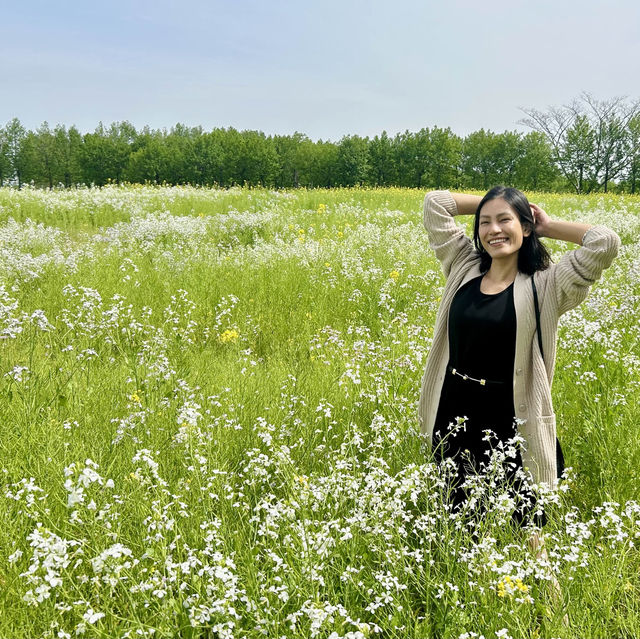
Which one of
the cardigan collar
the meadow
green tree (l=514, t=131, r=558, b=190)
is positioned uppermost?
green tree (l=514, t=131, r=558, b=190)

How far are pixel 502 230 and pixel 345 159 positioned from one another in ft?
210

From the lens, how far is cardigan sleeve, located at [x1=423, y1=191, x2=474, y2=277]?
3133mm

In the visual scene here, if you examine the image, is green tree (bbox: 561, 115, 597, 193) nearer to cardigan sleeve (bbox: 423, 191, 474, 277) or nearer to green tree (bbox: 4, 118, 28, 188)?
cardigan sleeve (bbox: 423, 191, 474, 277)

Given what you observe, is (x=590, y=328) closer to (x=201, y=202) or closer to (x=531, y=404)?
(x=531, y=404)

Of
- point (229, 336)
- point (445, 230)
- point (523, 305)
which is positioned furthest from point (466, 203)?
point (229, 336)

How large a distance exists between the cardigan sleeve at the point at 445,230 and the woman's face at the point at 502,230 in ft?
1.06

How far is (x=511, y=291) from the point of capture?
2.80m

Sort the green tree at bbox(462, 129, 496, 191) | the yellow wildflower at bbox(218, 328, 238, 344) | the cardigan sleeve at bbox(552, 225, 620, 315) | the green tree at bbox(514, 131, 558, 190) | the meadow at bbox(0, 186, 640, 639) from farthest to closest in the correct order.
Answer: the green tree at bbox(462, 129, 496, 191)
the green tree at bbox(514, 131, 558, 190)
the yellow wildflower at bbox(218, 328, 238, 344)
the cardigan sleeve at bbox(552, 225, 620, 315)
the meadow at bbox(0, 186, 640, 639)

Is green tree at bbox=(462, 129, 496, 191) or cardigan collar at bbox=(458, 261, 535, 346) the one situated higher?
green tree at bbox=(462, 129, 496, 191)

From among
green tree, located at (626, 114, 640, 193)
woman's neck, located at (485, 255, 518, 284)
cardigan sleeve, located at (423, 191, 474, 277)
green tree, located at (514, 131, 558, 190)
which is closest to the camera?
woman's neck, located at (485, 255, 518, 284)

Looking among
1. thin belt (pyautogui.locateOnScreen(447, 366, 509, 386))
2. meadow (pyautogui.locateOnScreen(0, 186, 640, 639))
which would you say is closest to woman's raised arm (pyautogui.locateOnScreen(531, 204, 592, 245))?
thin belt (pyautogui.locateOnScreen(447, 366, 509, 386))

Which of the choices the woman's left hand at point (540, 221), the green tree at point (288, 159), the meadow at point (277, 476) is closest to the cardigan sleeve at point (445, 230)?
the woman's left hand at point (540, 221)

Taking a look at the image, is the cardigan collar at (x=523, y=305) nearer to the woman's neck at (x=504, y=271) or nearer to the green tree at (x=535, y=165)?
the woman's neck at (x=504, y=271)

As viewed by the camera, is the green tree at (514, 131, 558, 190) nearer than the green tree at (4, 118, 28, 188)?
Yes
